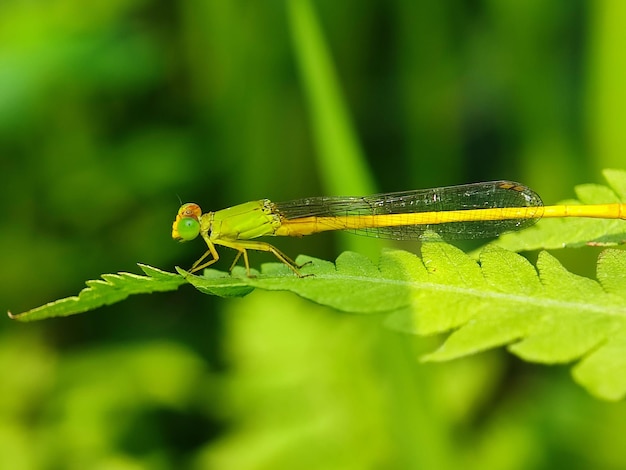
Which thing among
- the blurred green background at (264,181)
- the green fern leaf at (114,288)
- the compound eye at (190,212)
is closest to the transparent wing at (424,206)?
the blurred green background at (264,181)

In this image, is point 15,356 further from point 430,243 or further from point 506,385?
point 430,243

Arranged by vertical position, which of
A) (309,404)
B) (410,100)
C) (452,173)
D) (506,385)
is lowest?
(506,385)

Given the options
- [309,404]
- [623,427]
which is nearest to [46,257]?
[309,404]

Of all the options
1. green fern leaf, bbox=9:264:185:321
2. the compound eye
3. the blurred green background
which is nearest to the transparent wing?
the blurred green background

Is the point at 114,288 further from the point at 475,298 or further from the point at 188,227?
the point at 188,227

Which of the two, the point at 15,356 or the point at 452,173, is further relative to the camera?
the point at 452,173

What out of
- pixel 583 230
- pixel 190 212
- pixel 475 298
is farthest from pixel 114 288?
pixel 190 212
